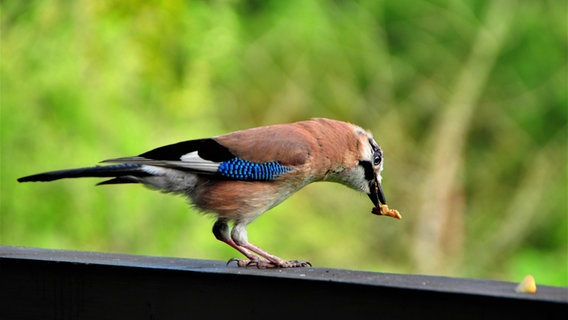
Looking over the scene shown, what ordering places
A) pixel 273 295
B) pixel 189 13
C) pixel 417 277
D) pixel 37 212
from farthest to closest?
pixel 189 13
pixel 37 212
pixel 417 277
pixel 273 295

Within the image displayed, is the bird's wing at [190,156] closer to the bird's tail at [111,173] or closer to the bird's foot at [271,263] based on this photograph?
the bird's tail at [111,173]

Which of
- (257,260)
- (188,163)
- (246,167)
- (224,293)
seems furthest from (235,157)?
(224,293)

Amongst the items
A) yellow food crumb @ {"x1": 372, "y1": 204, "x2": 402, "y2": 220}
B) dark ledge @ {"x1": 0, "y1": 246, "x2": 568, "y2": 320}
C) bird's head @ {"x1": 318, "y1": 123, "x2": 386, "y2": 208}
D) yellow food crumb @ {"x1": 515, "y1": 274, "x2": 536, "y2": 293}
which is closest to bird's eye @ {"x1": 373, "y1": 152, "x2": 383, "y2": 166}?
bird's head @ {"x1": 318, "y1": 123, "x2": 386, "y2": 208}

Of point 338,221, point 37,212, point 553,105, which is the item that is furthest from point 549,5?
point 37,212

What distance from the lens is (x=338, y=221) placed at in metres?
7.07

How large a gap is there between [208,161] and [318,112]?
411 centimetres

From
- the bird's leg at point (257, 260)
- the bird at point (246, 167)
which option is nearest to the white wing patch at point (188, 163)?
the bird at point (246, 167)

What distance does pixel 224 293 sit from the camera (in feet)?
6.59

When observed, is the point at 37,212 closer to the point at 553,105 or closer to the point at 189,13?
the point at 189,13

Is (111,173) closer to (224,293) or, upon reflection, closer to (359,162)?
(359,162)

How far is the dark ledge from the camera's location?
172 centimetres

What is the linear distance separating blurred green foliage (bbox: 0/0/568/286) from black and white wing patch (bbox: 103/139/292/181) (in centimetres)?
266

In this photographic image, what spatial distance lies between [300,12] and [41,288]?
215 inches

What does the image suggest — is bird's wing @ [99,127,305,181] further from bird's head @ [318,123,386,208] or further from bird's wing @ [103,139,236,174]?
bird's head @ [318,123,386,208]
